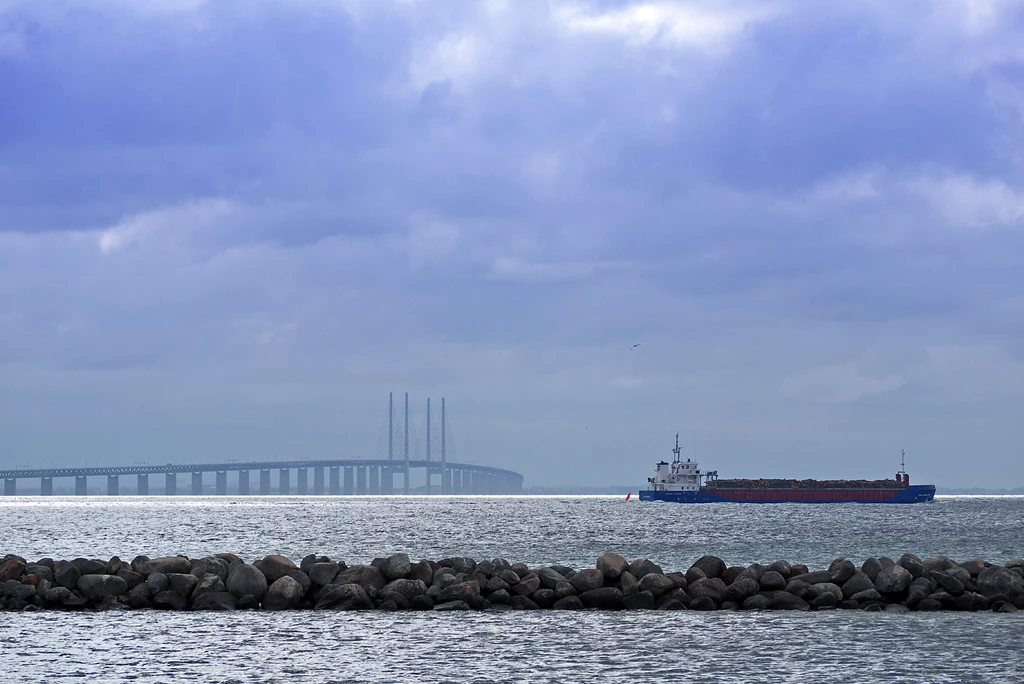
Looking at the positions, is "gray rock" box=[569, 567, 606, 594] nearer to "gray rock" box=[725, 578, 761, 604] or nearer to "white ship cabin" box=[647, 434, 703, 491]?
"gray rock" box=[725, 578, 761, 604]

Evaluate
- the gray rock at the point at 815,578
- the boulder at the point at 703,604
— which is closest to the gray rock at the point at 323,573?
the boulder at the point at 703,604

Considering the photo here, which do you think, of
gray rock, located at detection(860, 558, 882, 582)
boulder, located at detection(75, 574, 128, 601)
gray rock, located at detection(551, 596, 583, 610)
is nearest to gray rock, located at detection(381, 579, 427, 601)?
gray rock, located at detection(551, 596, 583, 610)

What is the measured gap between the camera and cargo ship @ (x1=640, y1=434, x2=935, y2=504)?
429 feet

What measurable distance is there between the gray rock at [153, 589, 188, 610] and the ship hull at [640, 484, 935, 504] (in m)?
108

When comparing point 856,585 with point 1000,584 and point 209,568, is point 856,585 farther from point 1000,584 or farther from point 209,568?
point 209,568

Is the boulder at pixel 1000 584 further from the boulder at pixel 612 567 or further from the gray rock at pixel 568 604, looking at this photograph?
the gray rock at pixel 568 604

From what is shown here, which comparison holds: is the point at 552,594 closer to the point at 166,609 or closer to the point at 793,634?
the point at 793,634

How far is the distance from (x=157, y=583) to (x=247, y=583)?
2088 mm

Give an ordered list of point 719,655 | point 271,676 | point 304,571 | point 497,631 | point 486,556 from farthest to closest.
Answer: point 486,556, point 304,571, point 497,631, point 719,655, point 271,676

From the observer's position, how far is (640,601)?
84.0ft

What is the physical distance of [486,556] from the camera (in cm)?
4700

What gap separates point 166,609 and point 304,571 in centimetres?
308

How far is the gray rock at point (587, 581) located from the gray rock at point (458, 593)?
2125 mm

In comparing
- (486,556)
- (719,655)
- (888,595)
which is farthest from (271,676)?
Answer: (486,556)
